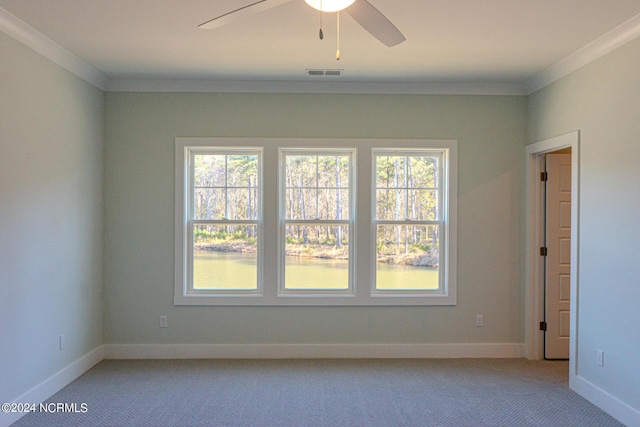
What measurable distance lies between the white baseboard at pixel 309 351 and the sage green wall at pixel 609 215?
44.4 inches

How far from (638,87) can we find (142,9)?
332 centimetres

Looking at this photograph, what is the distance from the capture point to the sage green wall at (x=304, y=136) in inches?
204

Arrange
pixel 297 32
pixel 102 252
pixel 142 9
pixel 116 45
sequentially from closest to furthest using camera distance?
pixel 142 9, pixel 297 32, pixel 116 45, pixel 102 252

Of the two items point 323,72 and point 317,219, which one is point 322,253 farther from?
point 323,72

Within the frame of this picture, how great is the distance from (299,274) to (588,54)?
3214mm

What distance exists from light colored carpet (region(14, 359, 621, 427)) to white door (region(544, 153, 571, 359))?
29cm

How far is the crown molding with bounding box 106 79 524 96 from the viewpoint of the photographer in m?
5.15

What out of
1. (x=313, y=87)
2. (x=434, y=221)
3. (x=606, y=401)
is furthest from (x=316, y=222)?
(x=606, y=401)

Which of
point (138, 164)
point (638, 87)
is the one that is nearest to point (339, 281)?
point (138, 164)

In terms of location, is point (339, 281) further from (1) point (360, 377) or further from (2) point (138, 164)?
(2) point (138, 164)

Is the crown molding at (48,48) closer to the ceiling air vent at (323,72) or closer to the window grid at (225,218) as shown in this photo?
the window grid at (225,218)

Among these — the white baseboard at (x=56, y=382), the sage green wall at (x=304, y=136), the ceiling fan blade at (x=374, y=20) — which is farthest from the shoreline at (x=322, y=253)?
the ceiling fan blade at (x=374, y=20)

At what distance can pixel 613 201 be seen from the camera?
12.5 ft

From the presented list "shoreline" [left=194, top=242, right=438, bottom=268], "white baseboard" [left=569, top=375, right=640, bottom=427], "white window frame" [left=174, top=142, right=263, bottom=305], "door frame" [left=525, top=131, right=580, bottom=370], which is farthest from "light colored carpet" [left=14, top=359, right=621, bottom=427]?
"shoreline" [left=194, top=242, right=438, bottom=268]
